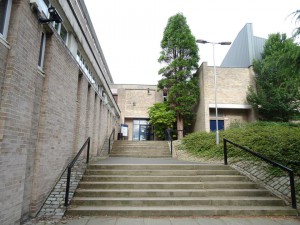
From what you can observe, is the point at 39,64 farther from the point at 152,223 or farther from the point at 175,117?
the point at 175,117

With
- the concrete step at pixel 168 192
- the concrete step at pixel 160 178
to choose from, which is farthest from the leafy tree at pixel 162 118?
the concrete step at pixel 168 192

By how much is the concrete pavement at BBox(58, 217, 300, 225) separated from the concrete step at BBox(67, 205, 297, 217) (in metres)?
0.17

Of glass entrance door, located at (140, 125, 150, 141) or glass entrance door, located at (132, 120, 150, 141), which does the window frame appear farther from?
glass entrance door, located at (140, 125, 150, 141)

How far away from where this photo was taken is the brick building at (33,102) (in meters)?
3.20

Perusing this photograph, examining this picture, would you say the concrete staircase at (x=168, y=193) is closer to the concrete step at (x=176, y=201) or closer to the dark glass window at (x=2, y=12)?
the concrete step at (x=176, y=201)

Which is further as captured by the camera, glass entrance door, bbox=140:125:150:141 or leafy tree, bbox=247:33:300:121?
glass entrance door, bbox=140:125:150:141

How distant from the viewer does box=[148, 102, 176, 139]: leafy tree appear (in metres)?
18.5

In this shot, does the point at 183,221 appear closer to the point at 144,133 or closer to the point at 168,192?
the point at 168,192

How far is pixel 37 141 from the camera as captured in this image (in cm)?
420

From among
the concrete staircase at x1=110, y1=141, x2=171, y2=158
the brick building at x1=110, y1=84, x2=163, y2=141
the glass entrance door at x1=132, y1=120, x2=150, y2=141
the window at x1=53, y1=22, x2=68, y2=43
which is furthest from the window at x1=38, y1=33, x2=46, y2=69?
the glass entrance door at x1=132, y1=120, x2=150, y2=141

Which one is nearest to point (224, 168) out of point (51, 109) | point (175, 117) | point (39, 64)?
point (51, 109)

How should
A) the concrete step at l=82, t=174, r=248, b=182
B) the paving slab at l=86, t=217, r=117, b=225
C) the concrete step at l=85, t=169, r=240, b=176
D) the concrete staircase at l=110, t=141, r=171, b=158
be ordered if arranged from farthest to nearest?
1. the concrete staircase at l=110, t=141, r=171, b=158
2. the concrete step at l=85, t=169, r=240, b=176
3. the concrete step at l=82, t=174, r=248, b=182
4. the paving slab at l=86, t=217, r=117, b=225

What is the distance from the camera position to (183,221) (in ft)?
13.1

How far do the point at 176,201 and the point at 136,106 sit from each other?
701 inches
